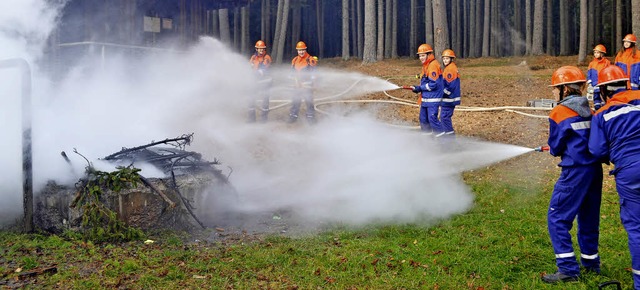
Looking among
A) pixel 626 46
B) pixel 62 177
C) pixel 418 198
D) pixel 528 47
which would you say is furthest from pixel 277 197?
pixel 528 47

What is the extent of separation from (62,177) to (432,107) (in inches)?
263

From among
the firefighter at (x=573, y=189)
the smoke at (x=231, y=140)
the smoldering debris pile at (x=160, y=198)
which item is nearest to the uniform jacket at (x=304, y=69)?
the smoke at (x=231, y=140)

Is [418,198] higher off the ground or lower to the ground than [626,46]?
lower

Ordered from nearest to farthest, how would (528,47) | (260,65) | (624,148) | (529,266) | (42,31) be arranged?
(624,148)
(529,266)
(42,31)
(260,65)
(528,47)

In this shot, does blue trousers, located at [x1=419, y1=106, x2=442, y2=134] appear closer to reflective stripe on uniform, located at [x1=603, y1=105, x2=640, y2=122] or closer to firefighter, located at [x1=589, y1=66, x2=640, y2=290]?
firefighter, located at [x1=589, y1=66, x2=640, y2=290]

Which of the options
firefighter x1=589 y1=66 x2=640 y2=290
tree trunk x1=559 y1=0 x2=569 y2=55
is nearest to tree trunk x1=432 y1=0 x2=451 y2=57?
tree trunk x1=559 y1=0 x2=569 y2=55

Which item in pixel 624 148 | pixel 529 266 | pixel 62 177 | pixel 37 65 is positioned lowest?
pixel 529 266

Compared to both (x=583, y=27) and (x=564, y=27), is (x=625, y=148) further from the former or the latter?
(x=564, y=27)

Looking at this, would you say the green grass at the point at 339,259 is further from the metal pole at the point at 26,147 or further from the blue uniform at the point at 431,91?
the blue uniform at the point at 431,91

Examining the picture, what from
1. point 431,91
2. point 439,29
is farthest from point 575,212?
point 439,29

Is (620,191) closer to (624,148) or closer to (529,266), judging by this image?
(624,148)

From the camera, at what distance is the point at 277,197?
29.4 feet

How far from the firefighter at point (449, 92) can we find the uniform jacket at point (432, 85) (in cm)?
9

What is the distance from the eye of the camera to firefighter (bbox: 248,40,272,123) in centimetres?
1370
